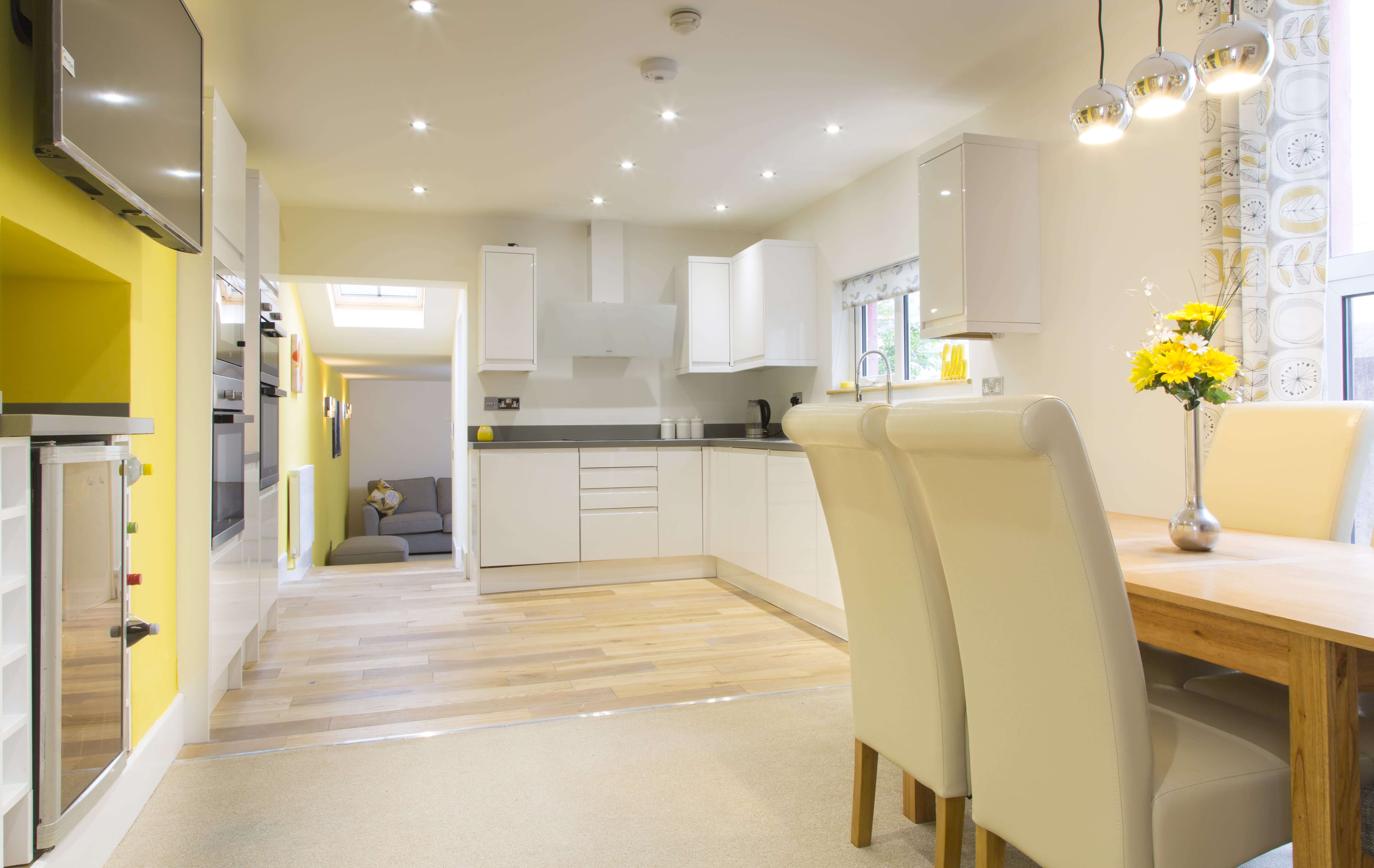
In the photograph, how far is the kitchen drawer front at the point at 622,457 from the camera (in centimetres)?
490

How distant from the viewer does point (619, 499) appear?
495 cm

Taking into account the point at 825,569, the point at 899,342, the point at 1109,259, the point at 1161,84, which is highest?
the point at 1161,84

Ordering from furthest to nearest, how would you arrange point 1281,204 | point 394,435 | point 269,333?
point 394,435, point 269,333, point 1281,204

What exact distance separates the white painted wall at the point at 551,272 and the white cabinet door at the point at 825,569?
2160 millimetres

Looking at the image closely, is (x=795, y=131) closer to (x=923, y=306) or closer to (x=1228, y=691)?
(x=923, y=306)

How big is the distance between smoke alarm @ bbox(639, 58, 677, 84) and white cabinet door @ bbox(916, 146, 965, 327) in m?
1.09

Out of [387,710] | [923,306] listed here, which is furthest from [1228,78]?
[387,710]

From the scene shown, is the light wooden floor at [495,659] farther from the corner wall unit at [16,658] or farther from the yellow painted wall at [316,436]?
the corner wall unit at [16,658]

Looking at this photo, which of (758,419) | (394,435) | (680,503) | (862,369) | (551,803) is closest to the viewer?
(551,803)

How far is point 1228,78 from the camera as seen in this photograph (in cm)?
159

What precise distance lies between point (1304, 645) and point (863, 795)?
1.00 m

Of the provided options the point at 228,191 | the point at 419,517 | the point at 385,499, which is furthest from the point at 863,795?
the point at 385,499

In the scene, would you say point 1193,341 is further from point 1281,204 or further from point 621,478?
point 621,478

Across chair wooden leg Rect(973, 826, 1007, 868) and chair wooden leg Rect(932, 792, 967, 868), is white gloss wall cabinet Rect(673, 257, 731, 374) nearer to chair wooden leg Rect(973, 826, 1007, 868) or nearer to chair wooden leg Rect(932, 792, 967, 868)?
chair wooden leg Rect(932, 792, 967, 868)
